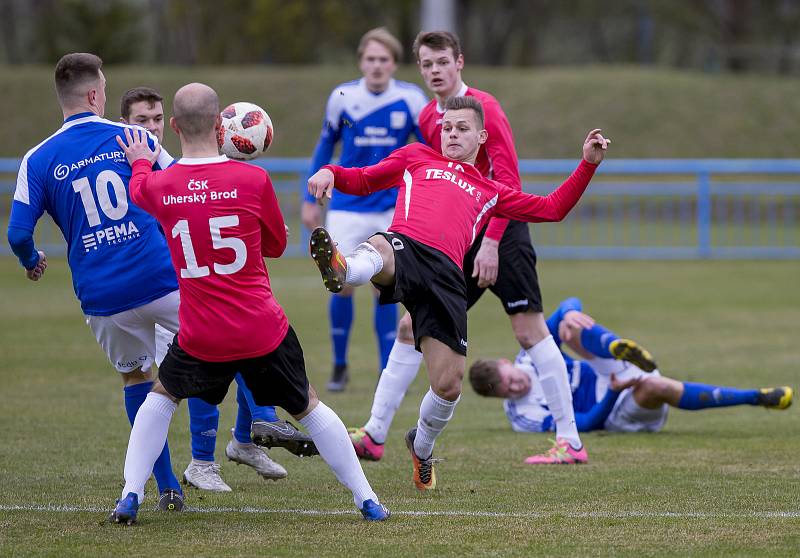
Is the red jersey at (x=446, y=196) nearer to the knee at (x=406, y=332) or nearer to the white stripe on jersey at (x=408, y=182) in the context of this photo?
the white stripe on jersey at (x=408, y=182)

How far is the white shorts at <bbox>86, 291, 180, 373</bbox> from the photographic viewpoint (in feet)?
18.4

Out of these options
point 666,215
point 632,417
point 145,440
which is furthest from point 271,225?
point 666,215

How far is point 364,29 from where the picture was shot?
47.0 meters

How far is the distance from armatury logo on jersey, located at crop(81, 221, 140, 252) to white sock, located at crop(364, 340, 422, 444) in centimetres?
187

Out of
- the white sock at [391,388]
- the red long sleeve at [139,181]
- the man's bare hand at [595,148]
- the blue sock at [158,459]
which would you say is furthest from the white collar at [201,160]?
the white sock at [391,388]

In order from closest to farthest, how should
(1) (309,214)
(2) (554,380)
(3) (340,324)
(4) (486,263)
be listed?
(4) (486,263) → (2) (554,380) → (1) (309,214) → (3) (340,324)

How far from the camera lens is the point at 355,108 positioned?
952 centimetres

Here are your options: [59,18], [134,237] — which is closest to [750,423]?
[134,237]

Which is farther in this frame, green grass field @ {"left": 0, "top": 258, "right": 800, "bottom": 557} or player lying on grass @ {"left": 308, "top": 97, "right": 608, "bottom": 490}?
player lying on grass @ {"left": 308, "top": 97, "right": 608, "bottom": 490}

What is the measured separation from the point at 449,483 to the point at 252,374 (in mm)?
1620

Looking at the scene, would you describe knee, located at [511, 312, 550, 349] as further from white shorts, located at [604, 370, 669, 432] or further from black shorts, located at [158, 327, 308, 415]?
black shorts, located at [158, 327, 308, 415]

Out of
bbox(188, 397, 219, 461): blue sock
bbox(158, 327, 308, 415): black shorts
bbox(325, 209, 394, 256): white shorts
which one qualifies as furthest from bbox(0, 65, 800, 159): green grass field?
bbox(158, 327, 308, 415): black shorts

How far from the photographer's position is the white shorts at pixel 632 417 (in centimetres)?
768

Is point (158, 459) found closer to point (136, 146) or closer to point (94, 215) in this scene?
point (94, 215)
